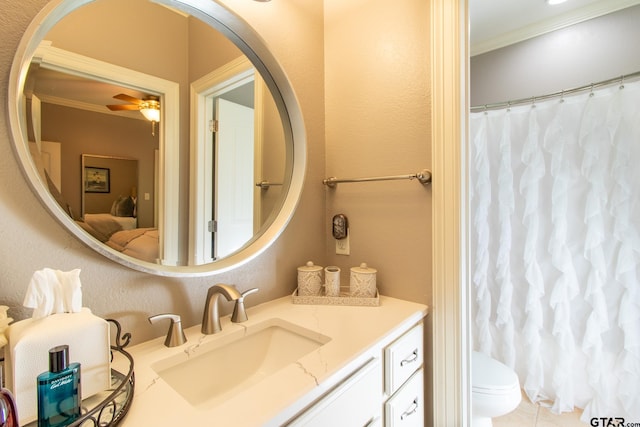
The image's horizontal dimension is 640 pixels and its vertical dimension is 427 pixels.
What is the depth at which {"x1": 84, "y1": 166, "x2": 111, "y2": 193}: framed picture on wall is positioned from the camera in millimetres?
705

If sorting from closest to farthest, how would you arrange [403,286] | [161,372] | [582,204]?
[161,372], [403,286], [582,204]

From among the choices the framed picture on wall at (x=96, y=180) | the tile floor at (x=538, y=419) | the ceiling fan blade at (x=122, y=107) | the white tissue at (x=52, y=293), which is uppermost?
the ceiling fan blade at (x=122, y=107)

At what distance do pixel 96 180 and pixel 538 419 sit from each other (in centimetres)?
245

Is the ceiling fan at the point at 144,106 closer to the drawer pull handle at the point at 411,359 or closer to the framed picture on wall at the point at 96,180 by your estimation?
the framed picture on wall at the point at 96,180

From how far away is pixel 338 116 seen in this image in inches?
51.8

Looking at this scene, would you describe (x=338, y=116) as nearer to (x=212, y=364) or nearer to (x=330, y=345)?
(x=330, y=345)

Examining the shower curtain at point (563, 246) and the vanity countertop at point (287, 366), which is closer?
the vanity countertop at point (287, 366)

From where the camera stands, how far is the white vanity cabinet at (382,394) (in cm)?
63

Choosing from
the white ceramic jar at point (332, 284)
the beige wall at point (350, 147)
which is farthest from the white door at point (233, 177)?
the white ceramic jar at point (332, 284)

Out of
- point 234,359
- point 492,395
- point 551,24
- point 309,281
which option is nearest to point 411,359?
point 309,281

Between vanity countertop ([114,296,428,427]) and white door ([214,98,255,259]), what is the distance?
0.91 feet

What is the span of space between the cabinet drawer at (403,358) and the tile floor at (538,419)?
1.20 meters

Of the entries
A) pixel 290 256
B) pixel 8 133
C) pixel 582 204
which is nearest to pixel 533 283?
pixel 582 204

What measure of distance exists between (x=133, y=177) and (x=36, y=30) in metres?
0.36
